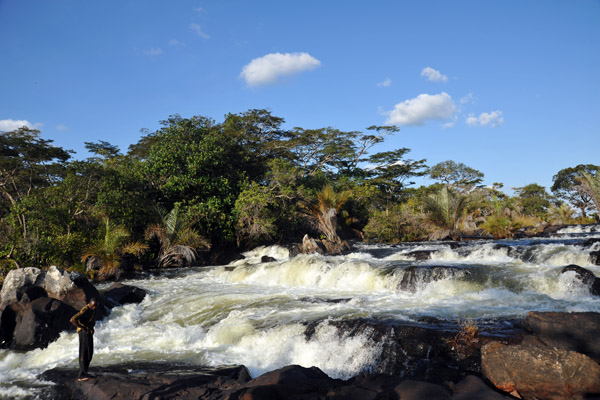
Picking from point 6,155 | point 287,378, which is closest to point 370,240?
point 287,378

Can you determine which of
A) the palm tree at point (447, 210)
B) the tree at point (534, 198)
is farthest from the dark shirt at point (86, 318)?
the tree at point (534, 198)

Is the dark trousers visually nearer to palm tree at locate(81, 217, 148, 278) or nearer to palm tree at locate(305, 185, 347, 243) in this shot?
palm tree at locate(81, 217, 148, 278)

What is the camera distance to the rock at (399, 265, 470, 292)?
31.8ft

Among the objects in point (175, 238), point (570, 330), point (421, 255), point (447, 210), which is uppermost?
point (447, 210)

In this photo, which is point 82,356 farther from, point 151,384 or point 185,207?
point 185,207

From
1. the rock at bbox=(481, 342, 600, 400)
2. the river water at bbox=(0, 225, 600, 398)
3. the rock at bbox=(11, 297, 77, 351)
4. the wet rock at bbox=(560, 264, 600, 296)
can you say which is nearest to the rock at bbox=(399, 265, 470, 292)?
the river water at bbox=(0, 225, 600, 398)

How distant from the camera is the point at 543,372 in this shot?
161 inches

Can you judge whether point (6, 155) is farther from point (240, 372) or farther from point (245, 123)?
point (240, 372)

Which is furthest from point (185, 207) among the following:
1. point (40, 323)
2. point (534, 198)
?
point (534, 198)

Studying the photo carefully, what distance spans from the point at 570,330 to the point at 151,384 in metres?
5.70

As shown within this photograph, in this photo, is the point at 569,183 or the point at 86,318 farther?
the point at 569,183

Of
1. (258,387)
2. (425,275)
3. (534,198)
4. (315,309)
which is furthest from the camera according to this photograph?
(534,198)

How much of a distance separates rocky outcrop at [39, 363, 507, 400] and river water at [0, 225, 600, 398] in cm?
76

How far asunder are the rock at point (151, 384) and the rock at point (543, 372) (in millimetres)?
3238
